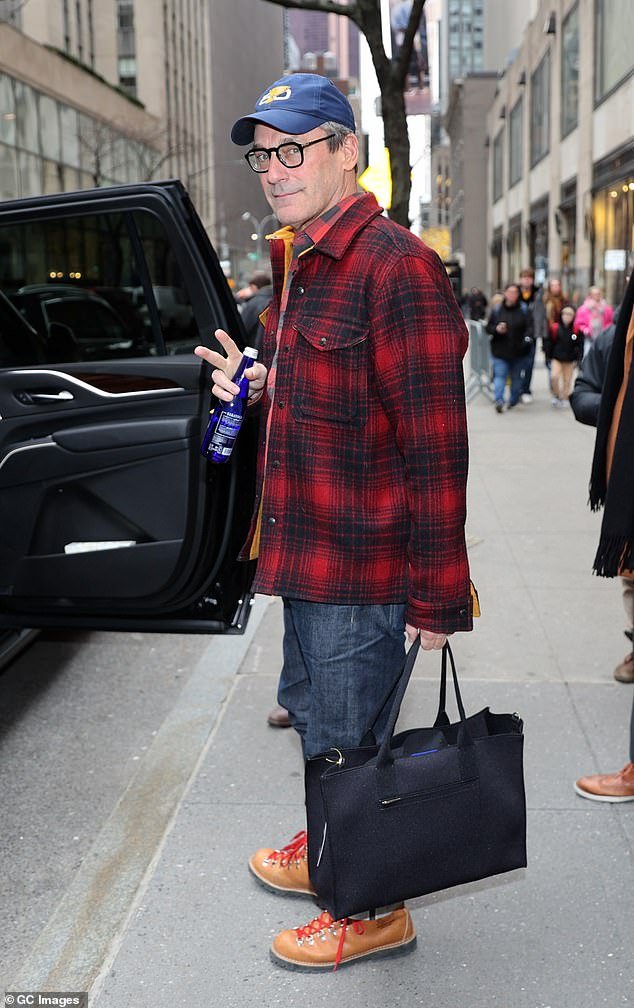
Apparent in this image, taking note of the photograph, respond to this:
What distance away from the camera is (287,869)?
304cm

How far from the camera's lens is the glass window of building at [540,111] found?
37.8m

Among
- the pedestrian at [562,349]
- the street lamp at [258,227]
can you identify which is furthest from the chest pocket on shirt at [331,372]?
the street lamp at [258,227]

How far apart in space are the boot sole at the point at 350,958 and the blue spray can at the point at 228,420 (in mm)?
1253

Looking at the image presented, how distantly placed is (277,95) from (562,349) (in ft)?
43.7

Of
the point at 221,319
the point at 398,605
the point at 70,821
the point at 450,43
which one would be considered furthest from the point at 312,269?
the point at 450,43

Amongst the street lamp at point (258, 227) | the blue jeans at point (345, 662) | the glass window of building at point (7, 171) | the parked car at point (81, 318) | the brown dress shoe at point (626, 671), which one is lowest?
the brown dress shoe at point (626, 671)

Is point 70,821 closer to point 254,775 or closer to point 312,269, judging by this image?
point 254,775

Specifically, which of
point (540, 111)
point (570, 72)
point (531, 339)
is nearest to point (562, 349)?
point (531, 339)

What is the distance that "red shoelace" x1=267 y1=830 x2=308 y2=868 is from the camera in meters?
3.04

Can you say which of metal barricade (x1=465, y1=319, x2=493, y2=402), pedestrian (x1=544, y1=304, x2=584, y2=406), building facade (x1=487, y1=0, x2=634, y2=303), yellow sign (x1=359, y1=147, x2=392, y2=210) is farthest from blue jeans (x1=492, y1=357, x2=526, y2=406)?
yellow sign (x1=359, y1=147, x2=392, y2=210)

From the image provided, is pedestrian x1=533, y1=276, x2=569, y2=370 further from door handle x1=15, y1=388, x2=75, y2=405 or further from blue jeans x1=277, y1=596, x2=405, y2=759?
blue jeans x1=277, y1=596, x2=405, y2=759

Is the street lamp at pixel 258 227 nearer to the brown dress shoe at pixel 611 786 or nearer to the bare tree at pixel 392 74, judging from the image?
the bare tree at pixel 392 74

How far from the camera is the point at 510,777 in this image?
2.38m

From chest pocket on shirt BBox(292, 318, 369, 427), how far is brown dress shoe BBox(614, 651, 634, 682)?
2630 mm
